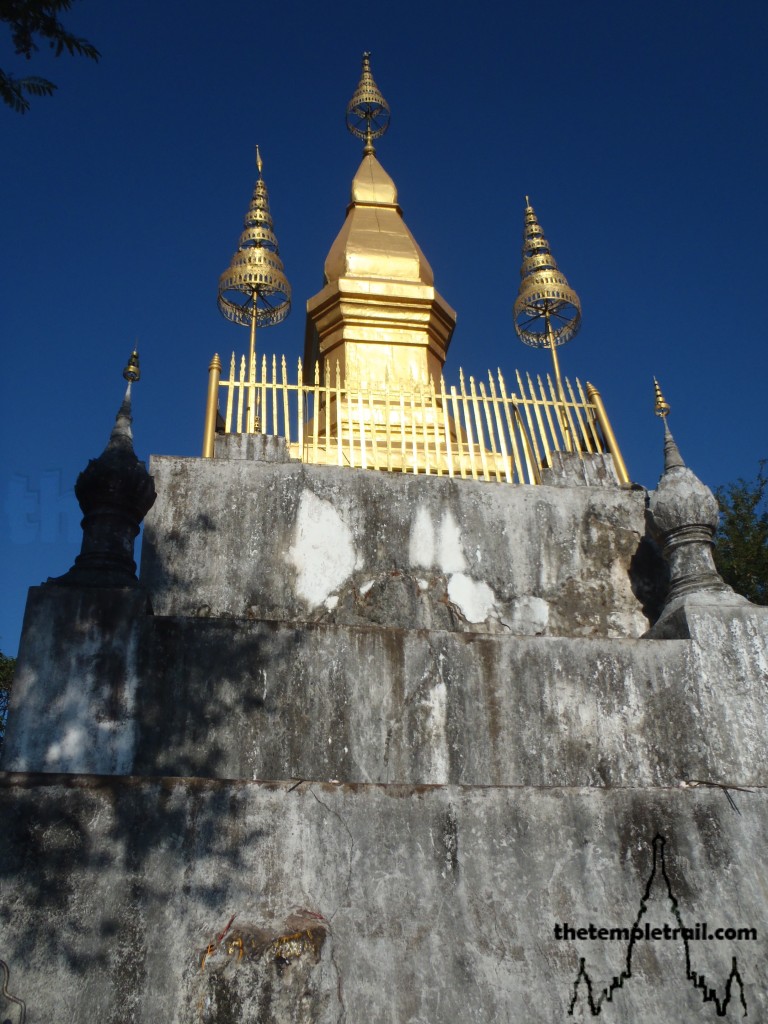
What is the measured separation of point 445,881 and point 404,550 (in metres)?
2.97

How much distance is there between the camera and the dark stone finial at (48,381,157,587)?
539cm

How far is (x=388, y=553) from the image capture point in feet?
21.5

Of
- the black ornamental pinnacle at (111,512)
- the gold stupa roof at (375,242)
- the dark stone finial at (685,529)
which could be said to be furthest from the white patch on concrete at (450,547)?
the gold stupa roof at (375,242)

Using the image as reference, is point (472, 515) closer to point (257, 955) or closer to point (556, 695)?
point (556, 695)

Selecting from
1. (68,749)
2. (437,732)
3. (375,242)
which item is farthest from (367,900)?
(375,242)

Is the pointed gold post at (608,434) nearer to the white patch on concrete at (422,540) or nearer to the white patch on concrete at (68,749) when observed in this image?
the white patch on concrete at (422,540)

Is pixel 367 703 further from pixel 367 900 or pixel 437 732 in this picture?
pixel 367 900

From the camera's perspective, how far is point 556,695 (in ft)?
17.4

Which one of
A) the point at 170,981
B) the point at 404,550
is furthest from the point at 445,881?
the point at 404,550

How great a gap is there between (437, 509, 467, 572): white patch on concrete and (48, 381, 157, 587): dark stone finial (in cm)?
208

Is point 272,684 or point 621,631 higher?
point 621,631

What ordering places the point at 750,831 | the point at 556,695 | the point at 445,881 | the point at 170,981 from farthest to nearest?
1. the point at 556,695
2. the point at 750,831
3. the point at 445,881
4. the point at 170,981

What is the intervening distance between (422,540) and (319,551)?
30.1 inches

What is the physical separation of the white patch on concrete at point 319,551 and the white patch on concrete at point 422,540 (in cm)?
43
